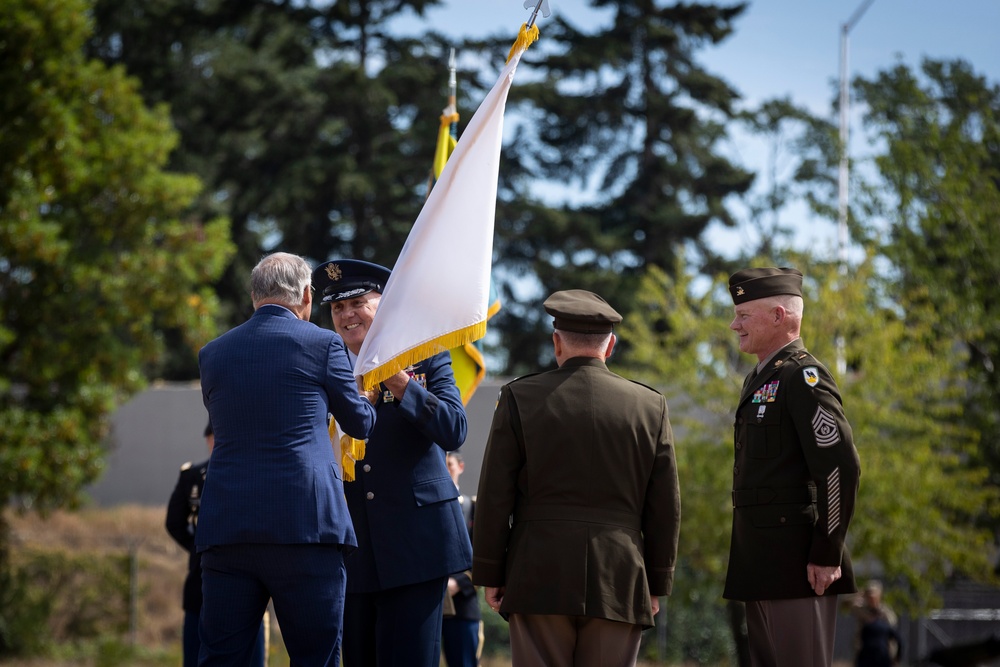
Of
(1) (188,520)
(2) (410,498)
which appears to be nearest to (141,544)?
(1) (188,520)

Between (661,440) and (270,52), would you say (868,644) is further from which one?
(270,52)

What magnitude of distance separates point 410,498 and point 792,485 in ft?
5.34

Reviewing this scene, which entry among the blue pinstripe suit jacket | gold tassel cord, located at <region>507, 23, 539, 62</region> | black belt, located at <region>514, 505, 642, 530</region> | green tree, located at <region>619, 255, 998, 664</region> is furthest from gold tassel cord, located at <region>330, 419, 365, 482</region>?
green tree, located at <region>619, 255, 998, 664</region>

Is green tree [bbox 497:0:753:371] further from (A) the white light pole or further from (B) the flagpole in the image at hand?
(B) the flagpole

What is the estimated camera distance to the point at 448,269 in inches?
207

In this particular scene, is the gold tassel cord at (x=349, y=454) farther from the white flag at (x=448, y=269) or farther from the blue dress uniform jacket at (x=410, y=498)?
the white flag at (x=448, y=269)

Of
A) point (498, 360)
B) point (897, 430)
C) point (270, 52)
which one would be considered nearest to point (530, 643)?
point (897, 430)

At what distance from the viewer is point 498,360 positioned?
3291 cm

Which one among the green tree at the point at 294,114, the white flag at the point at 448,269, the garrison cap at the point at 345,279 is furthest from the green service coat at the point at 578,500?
the green tree at the point at 294,114

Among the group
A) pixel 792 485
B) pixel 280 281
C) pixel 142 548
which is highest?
pixel 280 281

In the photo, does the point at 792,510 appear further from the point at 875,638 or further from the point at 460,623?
the point at 875,638

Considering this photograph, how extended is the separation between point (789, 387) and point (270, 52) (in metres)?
30.9

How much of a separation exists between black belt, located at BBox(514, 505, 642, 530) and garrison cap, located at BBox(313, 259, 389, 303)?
143 centimetres

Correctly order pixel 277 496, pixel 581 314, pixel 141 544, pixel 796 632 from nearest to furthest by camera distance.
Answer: pixel 277 496, pixel 581 314, pixel 796 632, pixel 141 544
